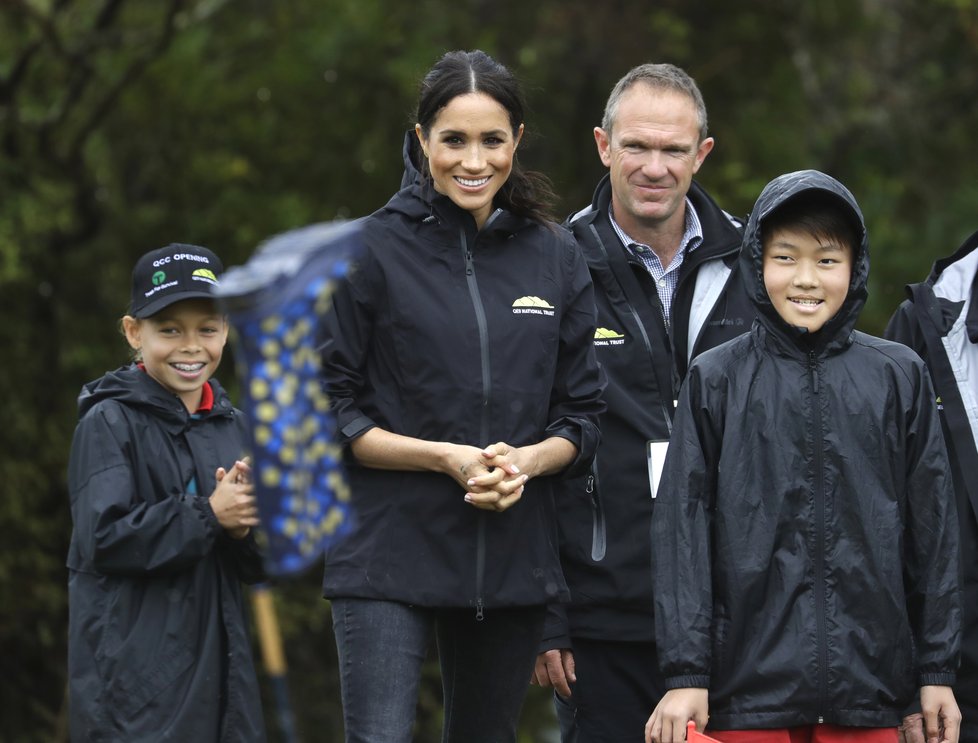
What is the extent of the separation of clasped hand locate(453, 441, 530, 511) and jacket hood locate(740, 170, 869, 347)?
2.29 ft

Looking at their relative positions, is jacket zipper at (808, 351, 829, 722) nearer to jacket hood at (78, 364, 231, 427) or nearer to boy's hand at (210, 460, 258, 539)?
boy's hand at (210, 460, 258, 539)

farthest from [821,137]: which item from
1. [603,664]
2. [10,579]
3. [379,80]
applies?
[603,664]

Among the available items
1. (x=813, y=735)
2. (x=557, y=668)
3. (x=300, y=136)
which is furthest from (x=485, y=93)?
(x=300, y=136)

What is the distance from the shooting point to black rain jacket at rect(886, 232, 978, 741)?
13.6 feet

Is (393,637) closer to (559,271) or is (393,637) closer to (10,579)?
(559,271)

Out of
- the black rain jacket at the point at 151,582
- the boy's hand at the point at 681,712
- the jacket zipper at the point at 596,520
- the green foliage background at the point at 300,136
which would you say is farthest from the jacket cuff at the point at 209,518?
the green foliage background at the point at 300,136

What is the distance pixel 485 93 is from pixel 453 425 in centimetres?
79

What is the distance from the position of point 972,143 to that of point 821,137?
1.19 meters

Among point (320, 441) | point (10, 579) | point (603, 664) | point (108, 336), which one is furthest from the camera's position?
point (108, 336)

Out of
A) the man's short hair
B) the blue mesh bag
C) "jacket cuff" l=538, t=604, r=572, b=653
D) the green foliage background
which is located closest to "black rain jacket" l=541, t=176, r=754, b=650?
"jacket cuff" l=538, t=604, r=572, b=653

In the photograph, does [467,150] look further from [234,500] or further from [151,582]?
[151,582]

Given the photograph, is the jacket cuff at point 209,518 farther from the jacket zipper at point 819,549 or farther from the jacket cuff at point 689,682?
the jacket zipper at point 819,549

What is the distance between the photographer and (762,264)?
12.5ft

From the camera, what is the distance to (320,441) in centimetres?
265
